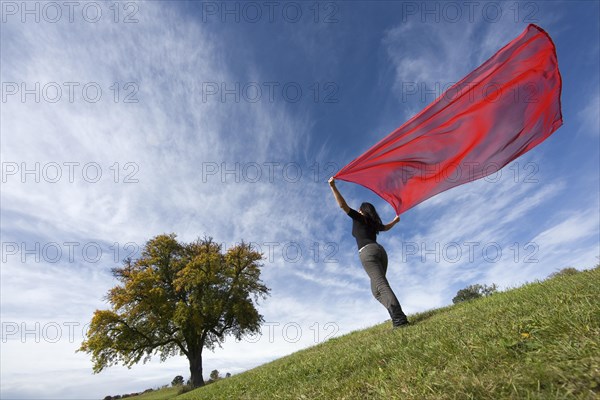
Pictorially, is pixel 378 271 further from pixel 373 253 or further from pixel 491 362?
pixel 491 362

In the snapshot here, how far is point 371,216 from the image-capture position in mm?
8531

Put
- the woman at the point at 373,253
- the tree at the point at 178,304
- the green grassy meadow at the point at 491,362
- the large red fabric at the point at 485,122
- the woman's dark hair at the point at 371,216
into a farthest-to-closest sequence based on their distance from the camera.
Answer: the tree at the point at 178,304 → the woman's dark hair at the point at 371,216 → the woman at the point at 373,253 → the large red fabric at the point at 485,122 → the green grassy meadow at the point at 491,362

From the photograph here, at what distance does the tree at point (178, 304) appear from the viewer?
3067 centimetres

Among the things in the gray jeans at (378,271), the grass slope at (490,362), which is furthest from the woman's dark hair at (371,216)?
the grass slope at (490,362)

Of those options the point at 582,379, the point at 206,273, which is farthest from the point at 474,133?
the point at 206,273

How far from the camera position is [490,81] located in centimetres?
762

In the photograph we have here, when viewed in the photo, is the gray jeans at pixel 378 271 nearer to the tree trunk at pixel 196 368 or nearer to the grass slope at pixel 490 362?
the grass slope at pixel 490 362

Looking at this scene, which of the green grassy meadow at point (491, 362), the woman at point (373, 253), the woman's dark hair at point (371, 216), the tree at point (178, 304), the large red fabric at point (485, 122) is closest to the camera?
the green grassy meadow at point (491, 362)

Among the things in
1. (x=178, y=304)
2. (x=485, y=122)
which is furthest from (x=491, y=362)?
(x=178, y=304)

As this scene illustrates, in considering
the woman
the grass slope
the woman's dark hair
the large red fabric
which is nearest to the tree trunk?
the woman

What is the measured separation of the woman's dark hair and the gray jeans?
0.53m

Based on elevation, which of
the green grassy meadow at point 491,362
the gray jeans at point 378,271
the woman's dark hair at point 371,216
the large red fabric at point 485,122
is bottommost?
the green grassy meadow at point 491,362

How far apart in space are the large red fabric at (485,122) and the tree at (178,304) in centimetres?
2743

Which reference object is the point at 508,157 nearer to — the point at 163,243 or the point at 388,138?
the point at 388,138
